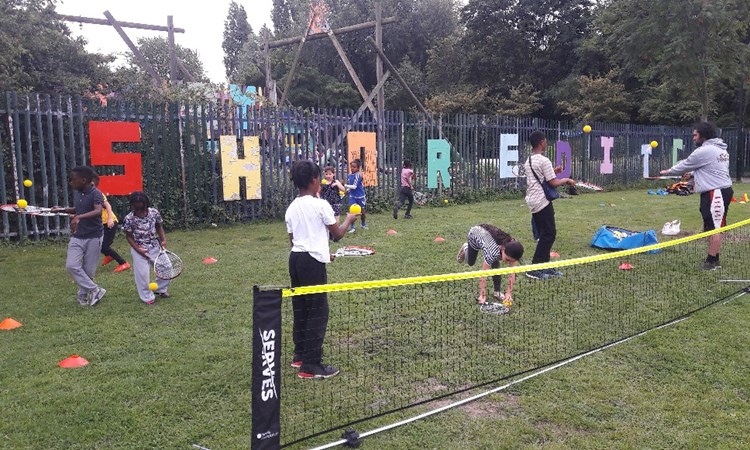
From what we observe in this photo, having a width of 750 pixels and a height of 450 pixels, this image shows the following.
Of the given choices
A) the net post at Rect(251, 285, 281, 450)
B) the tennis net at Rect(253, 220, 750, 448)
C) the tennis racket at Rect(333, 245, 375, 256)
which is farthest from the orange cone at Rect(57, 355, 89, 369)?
the tennis racket at Rect(333, 245, 375, 256)

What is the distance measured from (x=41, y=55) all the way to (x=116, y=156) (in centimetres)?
1442

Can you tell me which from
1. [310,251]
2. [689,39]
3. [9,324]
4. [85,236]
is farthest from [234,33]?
[310,251]

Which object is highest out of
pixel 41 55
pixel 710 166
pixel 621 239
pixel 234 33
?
pixel 234 33

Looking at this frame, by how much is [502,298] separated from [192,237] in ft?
24.3

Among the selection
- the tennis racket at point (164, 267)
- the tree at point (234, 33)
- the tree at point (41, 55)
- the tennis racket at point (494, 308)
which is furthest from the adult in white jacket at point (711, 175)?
the tree at point (234, 33)

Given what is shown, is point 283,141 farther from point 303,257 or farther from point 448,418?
point 448,418

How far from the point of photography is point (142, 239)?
7.11m

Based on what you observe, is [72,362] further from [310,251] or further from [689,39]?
[689,39]

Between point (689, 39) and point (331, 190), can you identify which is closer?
point (331, 190)

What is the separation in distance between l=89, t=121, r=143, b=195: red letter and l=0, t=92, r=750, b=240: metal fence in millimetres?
187

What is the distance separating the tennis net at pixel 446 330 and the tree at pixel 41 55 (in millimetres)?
14752

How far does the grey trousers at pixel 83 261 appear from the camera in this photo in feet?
22.5

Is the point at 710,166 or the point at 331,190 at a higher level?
the point at 710,166

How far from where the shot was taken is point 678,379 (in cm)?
470
